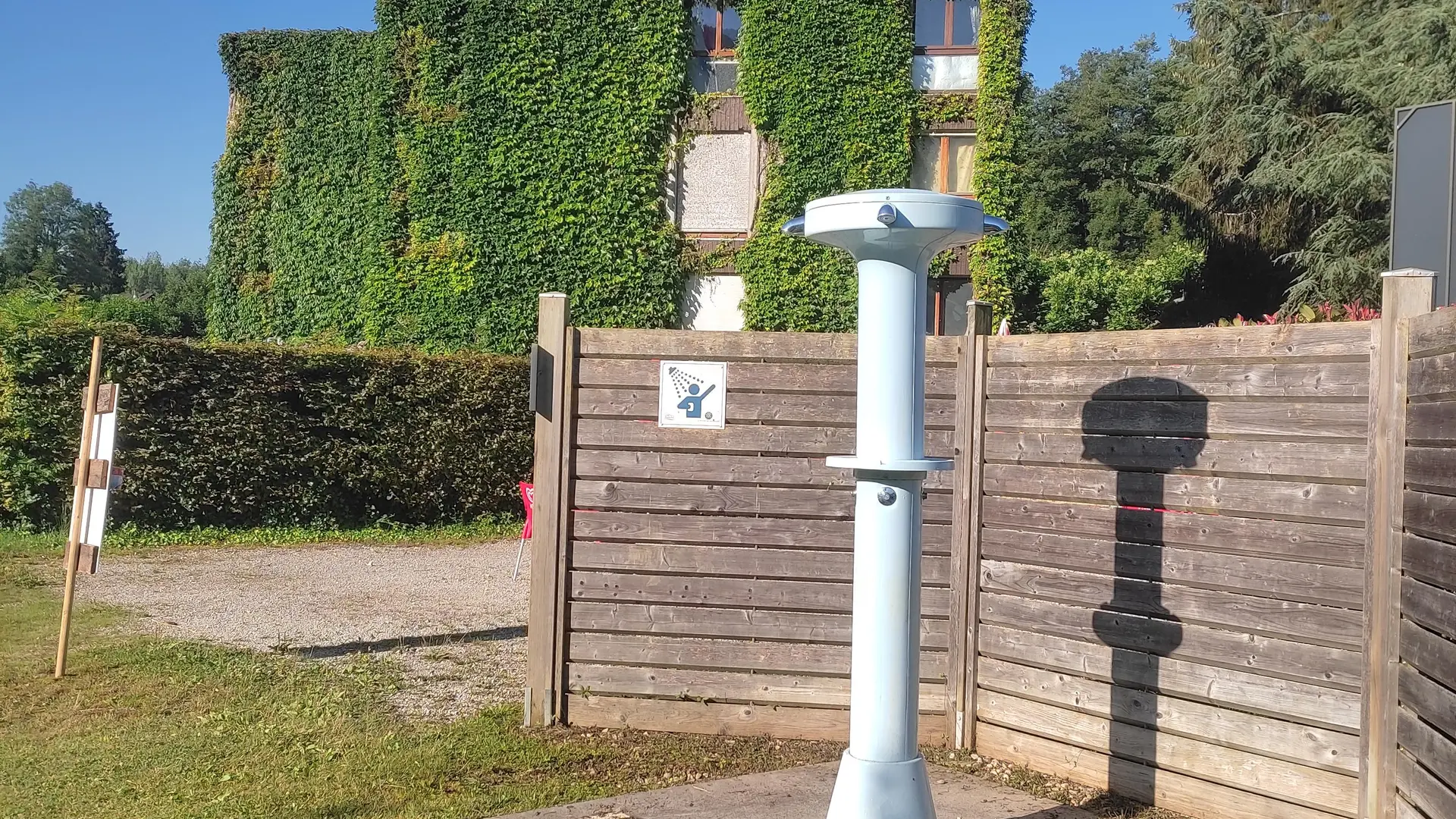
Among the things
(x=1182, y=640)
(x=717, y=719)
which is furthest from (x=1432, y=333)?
(x=717, y=719)

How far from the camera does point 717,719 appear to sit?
20.3ft

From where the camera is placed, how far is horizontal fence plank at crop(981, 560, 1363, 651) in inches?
182

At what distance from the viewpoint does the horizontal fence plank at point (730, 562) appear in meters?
6.07

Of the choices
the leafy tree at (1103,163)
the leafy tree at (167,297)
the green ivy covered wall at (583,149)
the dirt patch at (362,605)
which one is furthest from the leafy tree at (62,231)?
the dirt patch at (362,605)

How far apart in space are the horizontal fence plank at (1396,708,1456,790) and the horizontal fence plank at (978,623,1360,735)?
11.7 inches

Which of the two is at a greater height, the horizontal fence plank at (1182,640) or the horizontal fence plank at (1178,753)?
the horizontal fence plank at (1182,640)

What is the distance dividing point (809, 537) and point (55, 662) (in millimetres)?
5252

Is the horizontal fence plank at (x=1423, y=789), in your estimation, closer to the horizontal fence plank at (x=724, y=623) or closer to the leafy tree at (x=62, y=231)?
the horizontal fence plank at (x=724, y=623)

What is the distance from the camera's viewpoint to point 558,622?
6289 millimetres

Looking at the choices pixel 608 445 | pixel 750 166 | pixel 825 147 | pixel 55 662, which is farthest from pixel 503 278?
pixel 608 445

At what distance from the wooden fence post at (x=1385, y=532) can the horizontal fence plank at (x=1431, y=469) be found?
3.0 inches

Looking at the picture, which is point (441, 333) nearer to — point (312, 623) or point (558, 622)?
point (312, 623)

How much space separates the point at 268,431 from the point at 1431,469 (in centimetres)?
1357

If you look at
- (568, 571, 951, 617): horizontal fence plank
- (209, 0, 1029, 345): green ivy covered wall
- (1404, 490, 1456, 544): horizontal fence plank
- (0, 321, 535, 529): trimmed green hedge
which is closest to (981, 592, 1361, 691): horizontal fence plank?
(568, 571, 951, 617): horizontal fence plank
